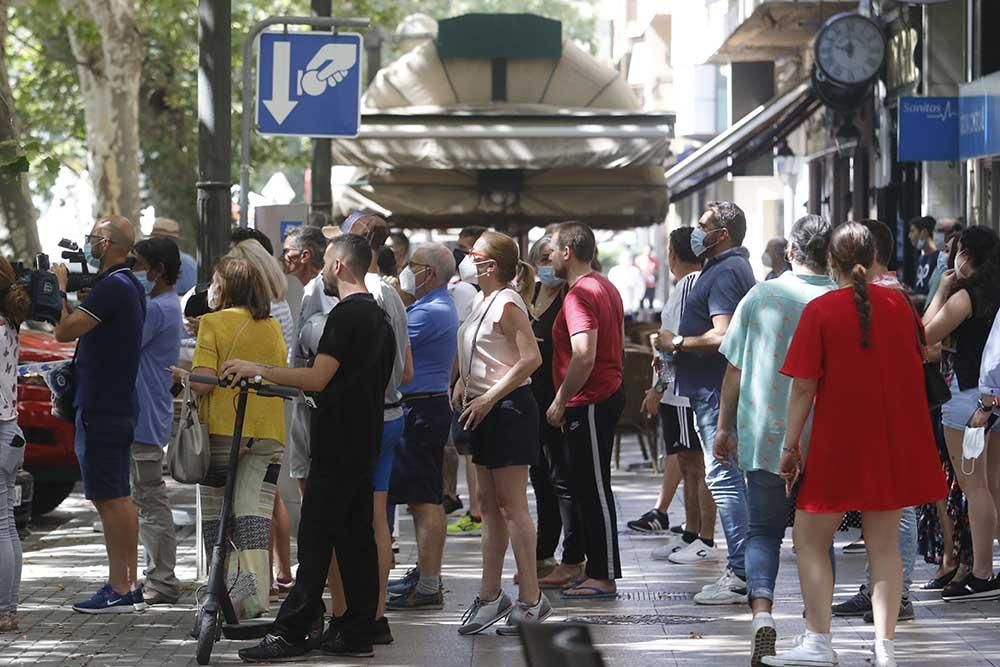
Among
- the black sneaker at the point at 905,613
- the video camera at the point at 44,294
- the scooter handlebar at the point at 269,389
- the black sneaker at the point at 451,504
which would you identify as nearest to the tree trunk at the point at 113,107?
the black sneaker at the point at 451,504

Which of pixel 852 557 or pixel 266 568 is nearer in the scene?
pixel 266 568

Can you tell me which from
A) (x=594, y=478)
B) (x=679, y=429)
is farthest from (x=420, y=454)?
(x=679, y=429)

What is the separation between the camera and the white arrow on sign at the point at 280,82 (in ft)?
47.3

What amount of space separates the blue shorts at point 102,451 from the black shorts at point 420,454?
A: 135cm

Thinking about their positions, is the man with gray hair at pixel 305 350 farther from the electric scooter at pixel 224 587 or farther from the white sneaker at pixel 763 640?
the white sneaker at pixel 763 640

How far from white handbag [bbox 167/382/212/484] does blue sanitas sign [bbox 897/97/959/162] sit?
12322 mm

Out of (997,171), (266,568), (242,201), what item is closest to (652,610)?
(266,568)

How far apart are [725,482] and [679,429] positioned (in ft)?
7.25

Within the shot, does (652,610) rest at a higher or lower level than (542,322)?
lower

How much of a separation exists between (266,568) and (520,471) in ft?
4.15

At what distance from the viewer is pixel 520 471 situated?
948 centimetres

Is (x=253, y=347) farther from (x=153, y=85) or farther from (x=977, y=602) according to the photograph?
(x=153, y=85)

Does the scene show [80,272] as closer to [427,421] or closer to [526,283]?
[427,421]

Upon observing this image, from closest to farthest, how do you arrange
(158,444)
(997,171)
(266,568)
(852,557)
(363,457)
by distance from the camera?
(363,457)
(266,568)
(158,444)
(852,557)
(997,171)
